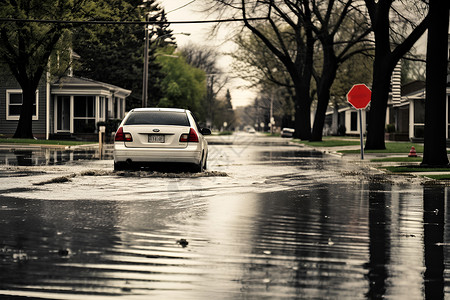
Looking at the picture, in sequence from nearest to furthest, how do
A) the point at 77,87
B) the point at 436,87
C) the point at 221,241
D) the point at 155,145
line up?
the point at 221,241 < the point at 155,145 < the point at 436,87 < the point at 77,87

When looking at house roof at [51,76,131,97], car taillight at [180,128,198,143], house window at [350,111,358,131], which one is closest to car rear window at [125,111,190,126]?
car taillight at [180,128,198,143]

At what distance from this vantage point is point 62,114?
54.4m

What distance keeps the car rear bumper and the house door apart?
37.6m

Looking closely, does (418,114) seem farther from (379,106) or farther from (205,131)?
(205,131)

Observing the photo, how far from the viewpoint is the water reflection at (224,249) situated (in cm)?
603

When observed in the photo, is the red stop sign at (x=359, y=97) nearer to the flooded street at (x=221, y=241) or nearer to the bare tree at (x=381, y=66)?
the bare tree at (x=381, y=66)

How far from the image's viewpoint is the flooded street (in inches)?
239

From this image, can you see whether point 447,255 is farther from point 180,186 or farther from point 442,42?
point 442,42

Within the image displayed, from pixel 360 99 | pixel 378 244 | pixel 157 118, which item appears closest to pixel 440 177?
pixel 157 118

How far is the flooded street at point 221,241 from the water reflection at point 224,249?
1cm

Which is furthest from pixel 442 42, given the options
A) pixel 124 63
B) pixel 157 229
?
pixel 124 63

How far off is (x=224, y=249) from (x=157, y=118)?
10790 mm

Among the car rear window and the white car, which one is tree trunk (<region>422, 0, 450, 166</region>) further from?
the car rear window

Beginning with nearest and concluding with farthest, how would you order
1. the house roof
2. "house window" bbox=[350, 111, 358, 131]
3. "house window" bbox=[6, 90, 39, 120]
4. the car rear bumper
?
the car rear bumper → "house window" bbox=[6, 90, 39, 120] → the house roof → "house window" bbox=[350, 111, 358, 131]
